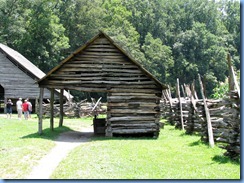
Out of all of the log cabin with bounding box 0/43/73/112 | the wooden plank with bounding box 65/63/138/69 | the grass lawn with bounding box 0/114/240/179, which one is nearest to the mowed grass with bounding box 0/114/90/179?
the grass lawn with bounding box 0/114/240/179

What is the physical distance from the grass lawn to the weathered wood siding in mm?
20632

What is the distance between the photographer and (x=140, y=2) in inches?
3056

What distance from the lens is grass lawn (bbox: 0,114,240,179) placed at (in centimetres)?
1070

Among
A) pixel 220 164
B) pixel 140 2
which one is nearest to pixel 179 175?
pixel 220 164

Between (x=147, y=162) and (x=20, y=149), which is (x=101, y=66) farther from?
(x=147, y=162)

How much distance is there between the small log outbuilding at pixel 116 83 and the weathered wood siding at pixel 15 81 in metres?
19.0

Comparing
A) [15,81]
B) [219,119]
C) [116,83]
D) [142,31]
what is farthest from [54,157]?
[142,31]

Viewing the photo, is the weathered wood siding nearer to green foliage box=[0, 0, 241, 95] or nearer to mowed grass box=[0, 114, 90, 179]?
green foliage box=[0, 0, 241, 95]

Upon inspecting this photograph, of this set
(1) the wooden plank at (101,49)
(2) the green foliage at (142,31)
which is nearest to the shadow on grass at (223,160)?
(1) the wooden plank at (101,49)

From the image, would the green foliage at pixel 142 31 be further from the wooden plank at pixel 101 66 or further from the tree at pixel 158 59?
the wooden plank at pixel 101 66

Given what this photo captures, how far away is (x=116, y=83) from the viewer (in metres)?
19.9

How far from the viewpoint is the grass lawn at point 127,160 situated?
421 inches

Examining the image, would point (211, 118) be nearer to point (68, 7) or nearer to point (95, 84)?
point (95, 84)

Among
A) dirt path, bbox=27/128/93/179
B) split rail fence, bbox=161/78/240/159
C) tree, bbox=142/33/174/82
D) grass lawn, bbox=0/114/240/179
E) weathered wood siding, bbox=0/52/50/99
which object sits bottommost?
dirt path, bbox=27/128/93/179
